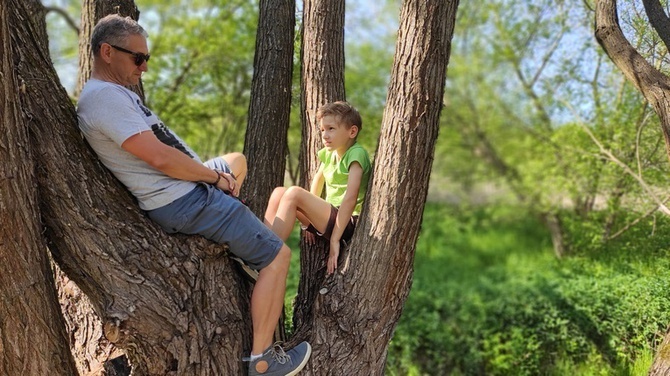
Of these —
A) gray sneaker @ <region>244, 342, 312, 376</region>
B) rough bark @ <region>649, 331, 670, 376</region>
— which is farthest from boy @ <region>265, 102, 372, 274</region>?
rough bark @ <region>649, 331, 670, 376</region>

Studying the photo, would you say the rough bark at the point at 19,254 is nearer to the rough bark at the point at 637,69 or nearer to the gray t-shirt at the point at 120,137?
the gray t-shirt at the point at 120,137

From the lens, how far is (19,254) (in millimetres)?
2818

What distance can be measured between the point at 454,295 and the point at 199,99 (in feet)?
13.6

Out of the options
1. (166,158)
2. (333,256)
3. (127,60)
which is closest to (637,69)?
(333,256)

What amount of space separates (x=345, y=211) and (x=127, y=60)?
133cm

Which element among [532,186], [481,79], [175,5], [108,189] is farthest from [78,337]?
[481,79]

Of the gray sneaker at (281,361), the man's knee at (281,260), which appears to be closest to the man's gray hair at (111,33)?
the man's knee at (281,260)

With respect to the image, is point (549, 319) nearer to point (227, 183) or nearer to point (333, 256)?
point (333, 256)

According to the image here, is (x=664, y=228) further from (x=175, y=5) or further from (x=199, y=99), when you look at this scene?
(x=175, y=5)

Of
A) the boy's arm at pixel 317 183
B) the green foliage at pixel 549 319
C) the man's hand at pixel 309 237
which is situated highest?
the boy's arm at pixel 317 183

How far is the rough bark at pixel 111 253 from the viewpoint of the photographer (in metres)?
2.98

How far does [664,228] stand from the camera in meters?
5.02

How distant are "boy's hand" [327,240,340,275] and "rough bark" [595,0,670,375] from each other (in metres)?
1.84

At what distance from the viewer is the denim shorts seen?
3.09 meters
